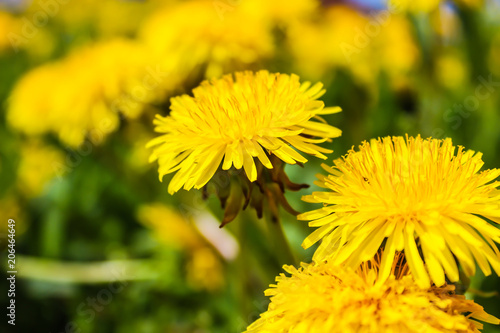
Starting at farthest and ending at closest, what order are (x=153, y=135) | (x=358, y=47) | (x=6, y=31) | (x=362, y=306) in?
(x=6, y=31), (x=358, y=47), (x=153, y=135), (x=362, y=306)

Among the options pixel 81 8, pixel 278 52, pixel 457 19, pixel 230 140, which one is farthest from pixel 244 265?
pixel 81 8

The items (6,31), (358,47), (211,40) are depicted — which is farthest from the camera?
(6,31)

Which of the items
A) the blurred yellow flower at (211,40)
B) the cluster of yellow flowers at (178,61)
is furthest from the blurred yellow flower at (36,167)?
the blurred yellow flower at (211,40)

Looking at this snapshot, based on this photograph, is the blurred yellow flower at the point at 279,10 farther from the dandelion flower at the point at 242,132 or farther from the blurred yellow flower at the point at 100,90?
the dandelion flower at the point at 242,132

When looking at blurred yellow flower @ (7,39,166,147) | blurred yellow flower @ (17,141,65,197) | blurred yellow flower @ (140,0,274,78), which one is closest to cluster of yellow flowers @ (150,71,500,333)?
blurred yellow flower @ (140,0,274,78)

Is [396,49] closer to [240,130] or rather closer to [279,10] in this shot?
[279,10]

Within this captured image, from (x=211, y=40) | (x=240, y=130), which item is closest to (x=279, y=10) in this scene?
(x=211, y=40)

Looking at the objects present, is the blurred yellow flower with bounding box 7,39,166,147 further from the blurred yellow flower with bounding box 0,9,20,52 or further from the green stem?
the blurred yellow flower with bounding box 0,9,20,52
